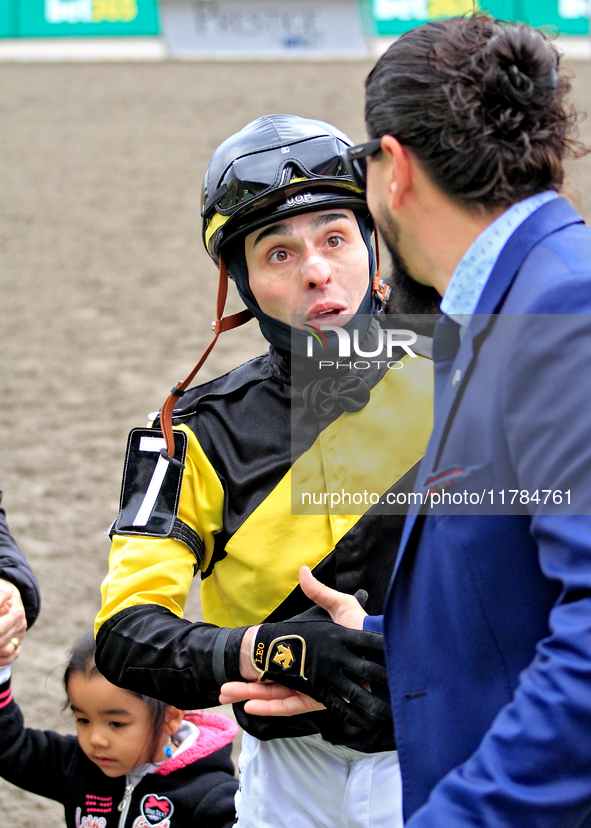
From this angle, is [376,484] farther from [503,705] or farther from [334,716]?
[503,705]

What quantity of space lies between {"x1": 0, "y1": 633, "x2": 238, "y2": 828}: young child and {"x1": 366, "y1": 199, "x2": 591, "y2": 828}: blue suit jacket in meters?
1.26

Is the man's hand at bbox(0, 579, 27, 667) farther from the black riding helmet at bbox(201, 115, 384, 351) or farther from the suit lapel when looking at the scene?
the suit lapel

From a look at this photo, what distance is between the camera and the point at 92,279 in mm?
8422

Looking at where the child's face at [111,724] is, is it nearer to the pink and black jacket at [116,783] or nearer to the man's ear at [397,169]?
the pink and black jacket at [116,783]

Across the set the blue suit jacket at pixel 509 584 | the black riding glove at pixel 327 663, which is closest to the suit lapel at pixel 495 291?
the blue suit jacket at pixel 509 584

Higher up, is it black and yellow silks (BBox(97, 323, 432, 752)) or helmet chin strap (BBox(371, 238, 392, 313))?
helmet chin strap (BBox(371, 238, 392, 313))

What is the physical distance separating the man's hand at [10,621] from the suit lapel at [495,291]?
1586 millimetres

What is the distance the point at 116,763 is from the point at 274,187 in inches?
59.6

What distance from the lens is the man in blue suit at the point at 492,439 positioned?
99cm

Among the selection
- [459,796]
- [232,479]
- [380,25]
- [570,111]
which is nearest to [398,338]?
[232,479]

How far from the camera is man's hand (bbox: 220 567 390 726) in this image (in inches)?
62.1

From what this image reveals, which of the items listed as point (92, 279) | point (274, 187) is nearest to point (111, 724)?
point (274, 187)

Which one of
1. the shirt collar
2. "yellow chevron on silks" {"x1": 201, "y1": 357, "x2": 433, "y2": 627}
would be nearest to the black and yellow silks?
"yellow chevron on silks" {"x1": 201, "y1": 357, "x2": 433, "y2": 627}

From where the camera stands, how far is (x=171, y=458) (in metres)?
1.88
